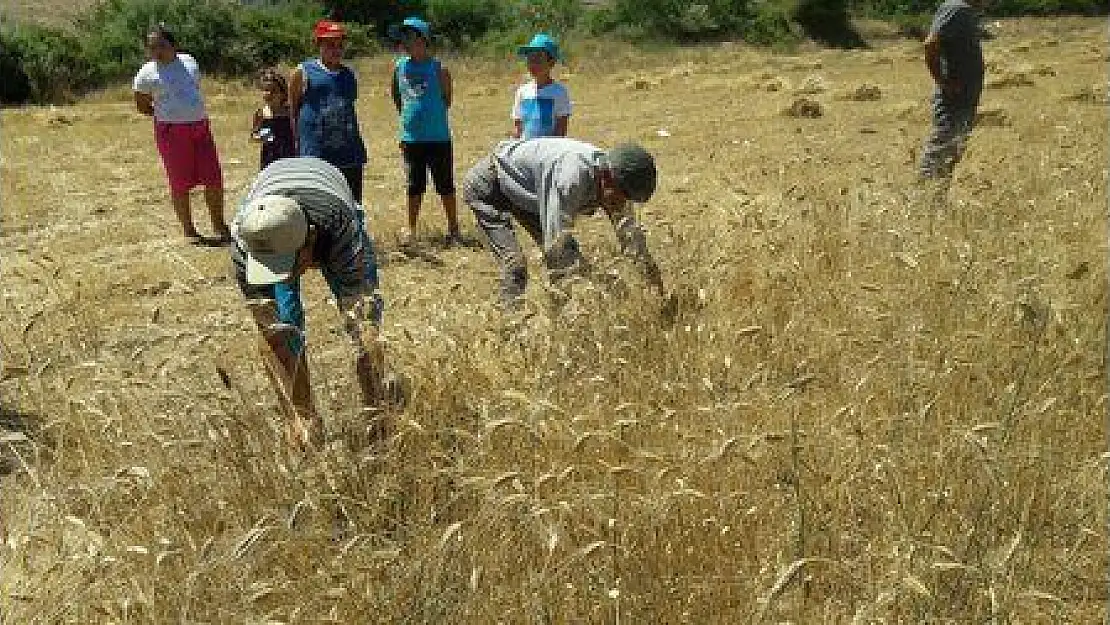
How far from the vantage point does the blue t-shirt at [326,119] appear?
5703mm

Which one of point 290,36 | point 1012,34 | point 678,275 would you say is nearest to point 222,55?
point 290,36

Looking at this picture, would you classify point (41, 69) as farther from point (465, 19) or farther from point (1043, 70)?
point (1043, 70)

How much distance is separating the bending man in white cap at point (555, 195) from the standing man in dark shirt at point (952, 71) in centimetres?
266

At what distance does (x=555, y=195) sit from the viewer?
3623 mm

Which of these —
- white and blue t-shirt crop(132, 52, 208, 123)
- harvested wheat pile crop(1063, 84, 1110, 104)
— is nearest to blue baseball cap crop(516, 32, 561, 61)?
white and blue t-shirt crop(132, 52, 208, 123)

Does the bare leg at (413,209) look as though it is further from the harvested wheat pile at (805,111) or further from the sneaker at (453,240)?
the harvested wheat pile at (805,111)

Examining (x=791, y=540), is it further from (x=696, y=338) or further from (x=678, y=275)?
(x=678, y=275)

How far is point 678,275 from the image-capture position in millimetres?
3725

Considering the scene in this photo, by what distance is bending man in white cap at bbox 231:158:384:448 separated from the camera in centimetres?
260

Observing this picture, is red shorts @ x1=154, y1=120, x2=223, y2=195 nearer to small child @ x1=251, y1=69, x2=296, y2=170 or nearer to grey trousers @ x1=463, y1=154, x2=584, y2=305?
→ small child @ x1=251, y1=69, x2=296, y2=170

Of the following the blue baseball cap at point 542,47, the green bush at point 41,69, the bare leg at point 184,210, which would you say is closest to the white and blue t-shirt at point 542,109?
the blue baseball cap at point 542,47

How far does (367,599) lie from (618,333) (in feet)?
4.24

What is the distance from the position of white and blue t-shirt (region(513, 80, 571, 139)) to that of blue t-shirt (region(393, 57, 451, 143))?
722mm

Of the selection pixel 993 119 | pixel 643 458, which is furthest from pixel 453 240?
pixel 993 119
